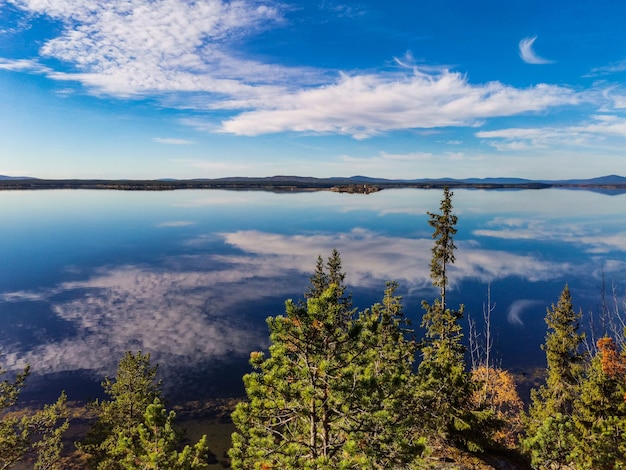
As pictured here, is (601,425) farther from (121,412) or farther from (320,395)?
(121,412)

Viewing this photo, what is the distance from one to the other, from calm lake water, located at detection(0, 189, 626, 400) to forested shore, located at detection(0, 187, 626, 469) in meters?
18.7

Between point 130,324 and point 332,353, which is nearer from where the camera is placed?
point 332,353

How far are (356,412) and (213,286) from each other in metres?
82.5

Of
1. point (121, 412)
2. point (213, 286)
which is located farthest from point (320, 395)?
point (213, 286)

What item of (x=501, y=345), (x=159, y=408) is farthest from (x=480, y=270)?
(x=159, y=408)

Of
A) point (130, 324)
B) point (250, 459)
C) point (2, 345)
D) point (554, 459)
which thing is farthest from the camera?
point (130, 324)

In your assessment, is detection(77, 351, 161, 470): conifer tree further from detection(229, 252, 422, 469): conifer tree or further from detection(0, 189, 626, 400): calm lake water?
detection(0, 189, 626, 400): calm lake water

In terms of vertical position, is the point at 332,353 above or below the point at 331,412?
above

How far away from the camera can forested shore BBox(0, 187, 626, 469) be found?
14141 millimetres

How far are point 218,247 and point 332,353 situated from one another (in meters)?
129

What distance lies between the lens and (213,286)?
9250 centimetres

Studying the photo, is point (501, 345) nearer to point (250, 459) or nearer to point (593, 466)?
point (593, 466)

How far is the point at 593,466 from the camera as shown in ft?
70.7

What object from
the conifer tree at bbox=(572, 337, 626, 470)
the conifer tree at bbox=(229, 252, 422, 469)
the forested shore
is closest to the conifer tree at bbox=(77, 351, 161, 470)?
the forested shore
